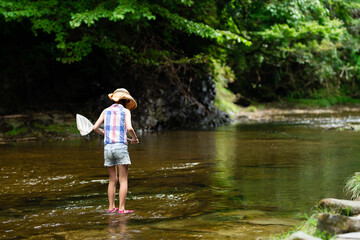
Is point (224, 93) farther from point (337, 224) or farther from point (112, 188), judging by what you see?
point (337, 224)

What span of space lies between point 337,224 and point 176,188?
358 centimetres

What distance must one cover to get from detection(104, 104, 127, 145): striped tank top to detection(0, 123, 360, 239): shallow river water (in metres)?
0.98

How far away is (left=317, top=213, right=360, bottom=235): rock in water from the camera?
13.2 ft

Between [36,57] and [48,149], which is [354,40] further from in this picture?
[48,149]

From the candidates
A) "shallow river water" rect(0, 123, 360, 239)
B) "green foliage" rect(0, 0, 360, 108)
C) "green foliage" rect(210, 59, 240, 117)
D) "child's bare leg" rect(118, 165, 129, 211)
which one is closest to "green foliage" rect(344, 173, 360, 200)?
"shallow river water" rect(0, 123, 360, 239)

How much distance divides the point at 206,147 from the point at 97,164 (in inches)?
157

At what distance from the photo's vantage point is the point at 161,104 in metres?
19.2

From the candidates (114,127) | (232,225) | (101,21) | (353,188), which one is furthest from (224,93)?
(232,225)

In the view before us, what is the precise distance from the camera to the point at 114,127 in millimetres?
6004

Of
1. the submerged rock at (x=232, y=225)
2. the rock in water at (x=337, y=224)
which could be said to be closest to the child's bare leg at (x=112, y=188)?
the submerged rock at (x=232, y=225)

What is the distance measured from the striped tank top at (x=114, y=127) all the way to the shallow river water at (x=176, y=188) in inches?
38.5

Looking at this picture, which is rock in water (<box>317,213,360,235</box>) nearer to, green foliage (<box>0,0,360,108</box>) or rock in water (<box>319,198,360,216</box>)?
rock in water (<box>319,198,360,216</box>)

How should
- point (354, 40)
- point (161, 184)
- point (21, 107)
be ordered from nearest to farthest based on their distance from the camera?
point (161, 184) < point (21, 107) < point (354, 40)

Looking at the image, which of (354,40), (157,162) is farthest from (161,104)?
(354,40)
